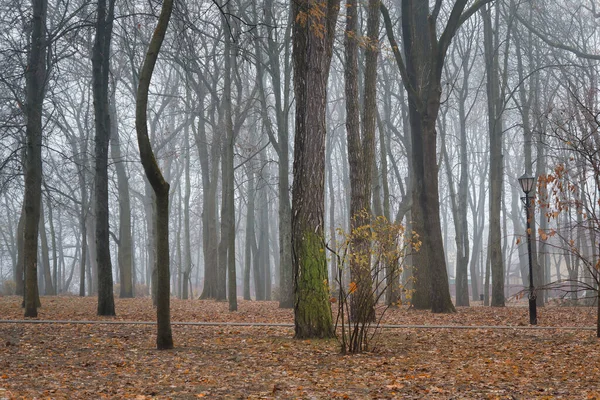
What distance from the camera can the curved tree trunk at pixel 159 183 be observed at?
8781 mm

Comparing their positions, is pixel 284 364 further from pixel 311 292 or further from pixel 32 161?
pixel 32 161

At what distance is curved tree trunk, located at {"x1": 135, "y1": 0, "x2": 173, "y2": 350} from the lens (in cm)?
878

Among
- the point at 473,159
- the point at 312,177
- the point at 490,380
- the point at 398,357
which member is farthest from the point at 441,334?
the point at 473,159

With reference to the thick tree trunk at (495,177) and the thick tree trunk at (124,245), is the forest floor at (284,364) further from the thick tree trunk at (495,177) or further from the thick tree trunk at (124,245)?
the thick tree trunk at (124,245)

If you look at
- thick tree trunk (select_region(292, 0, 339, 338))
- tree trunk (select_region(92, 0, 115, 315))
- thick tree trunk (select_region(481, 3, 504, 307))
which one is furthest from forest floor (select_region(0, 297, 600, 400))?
thick tree trunk (select_region(481, 3, 504, 307))

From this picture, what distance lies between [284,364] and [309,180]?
3.04 metres

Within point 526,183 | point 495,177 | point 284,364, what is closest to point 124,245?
point 495,177

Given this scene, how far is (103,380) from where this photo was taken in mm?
6957

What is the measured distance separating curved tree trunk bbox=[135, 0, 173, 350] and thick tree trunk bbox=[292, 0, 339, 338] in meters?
2.00

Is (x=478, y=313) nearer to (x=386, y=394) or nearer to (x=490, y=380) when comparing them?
(x=490, y=380)

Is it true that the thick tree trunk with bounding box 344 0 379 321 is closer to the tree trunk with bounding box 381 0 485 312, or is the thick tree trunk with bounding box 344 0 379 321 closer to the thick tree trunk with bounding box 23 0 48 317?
the tree trunk with bounding box 381 0 485 312

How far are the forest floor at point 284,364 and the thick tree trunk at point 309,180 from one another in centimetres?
58

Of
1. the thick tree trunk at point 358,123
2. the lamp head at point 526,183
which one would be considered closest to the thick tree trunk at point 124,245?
the thick tree trunk at point 358,123

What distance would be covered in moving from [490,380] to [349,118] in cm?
816
